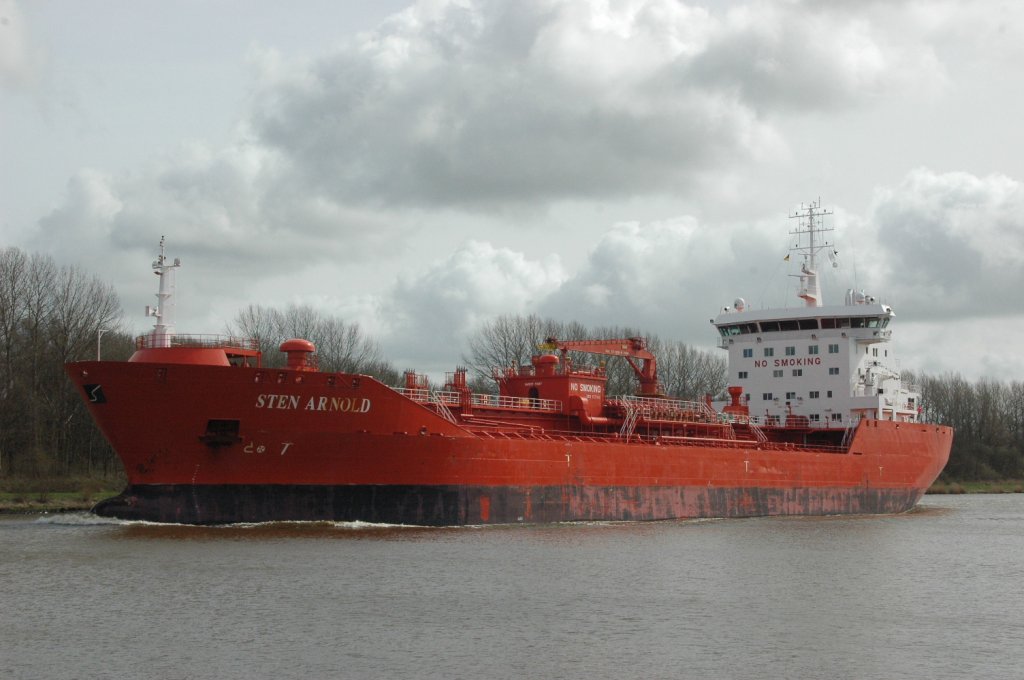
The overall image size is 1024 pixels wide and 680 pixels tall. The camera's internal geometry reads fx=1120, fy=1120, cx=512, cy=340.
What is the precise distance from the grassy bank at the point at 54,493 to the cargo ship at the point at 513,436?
11220mm

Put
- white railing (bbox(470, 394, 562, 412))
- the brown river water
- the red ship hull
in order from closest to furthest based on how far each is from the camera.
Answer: the brown river water, the red ship hull, white railing (bbox(470, 394, 562, 412))

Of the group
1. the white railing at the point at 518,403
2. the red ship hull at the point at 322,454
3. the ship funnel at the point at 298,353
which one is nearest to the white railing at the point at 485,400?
the white railing at the point at 518,403

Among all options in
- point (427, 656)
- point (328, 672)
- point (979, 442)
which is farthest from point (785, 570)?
point (979, 442)

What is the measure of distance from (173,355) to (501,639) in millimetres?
13228

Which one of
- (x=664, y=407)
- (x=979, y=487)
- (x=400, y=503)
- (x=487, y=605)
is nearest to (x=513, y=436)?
(x=400, y=503)

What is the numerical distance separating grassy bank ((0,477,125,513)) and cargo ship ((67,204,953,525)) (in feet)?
36.8

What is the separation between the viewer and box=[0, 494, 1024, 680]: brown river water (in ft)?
47.3

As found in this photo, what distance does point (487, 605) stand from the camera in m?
18.0

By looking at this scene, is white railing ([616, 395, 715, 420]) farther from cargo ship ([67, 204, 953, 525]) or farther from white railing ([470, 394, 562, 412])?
white railing ([470, 394, 562, 412])

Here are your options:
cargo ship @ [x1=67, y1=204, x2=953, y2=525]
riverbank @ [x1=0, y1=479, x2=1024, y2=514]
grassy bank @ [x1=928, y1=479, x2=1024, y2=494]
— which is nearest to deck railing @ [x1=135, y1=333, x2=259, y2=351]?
cargo ship @ [x1=67, y1=204, x2=953, y2=525]

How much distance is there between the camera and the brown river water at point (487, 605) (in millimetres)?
14422

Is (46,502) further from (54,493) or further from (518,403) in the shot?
(518,403)

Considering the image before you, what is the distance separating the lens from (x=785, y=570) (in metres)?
22.5

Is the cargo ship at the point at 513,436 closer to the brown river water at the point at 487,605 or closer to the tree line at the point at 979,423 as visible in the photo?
the brown river water at the point at 487,605
